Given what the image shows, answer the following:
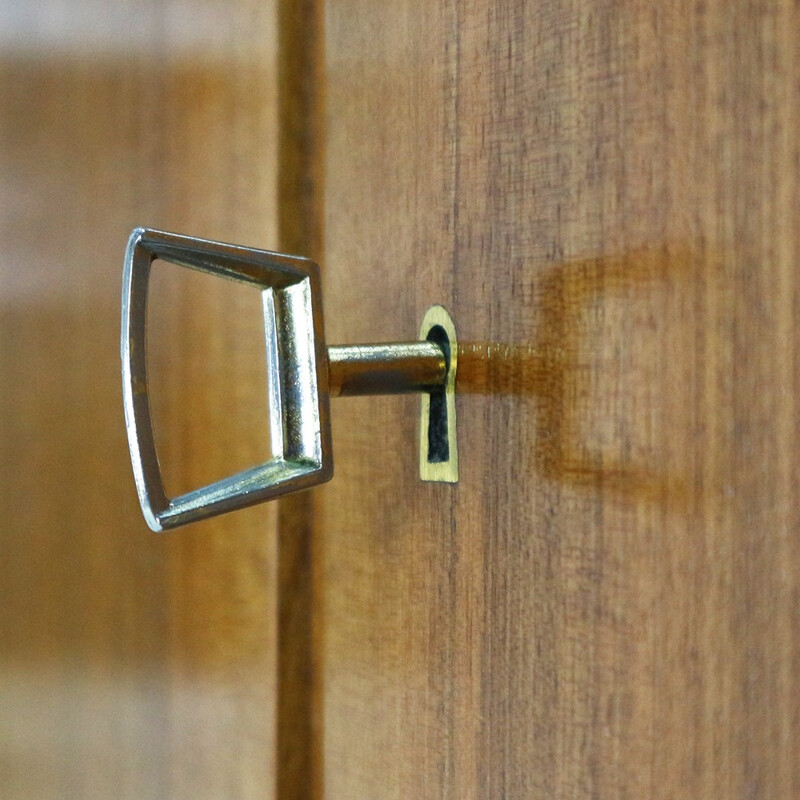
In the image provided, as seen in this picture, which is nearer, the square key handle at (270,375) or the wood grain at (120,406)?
the square key handle at (270,375)

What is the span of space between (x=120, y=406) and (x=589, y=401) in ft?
0.95

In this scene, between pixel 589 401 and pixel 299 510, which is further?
pixel 299 510

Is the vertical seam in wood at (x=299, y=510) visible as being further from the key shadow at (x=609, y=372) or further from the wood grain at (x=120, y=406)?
the key shadow at (x=609, y=372)

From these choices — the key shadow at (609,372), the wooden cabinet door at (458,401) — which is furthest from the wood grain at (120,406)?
the key shadow at (609,372)

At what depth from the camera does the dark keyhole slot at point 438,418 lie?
263 millimetres

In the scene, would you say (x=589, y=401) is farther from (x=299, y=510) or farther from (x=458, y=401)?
(x=299, y=510)

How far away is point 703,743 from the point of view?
189 millimetres

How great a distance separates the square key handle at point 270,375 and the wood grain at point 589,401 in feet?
0.13

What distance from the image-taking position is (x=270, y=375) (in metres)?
0.25

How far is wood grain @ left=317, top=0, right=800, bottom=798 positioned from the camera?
0.18 metres

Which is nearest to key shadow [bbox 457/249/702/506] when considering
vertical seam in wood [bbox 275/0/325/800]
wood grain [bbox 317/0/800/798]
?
wood grain [bbox 317/0/800/798]

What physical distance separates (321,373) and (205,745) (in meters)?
0.22

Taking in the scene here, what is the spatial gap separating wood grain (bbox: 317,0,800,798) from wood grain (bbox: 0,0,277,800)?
0.07 m

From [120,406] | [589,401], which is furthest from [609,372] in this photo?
[120,406]
